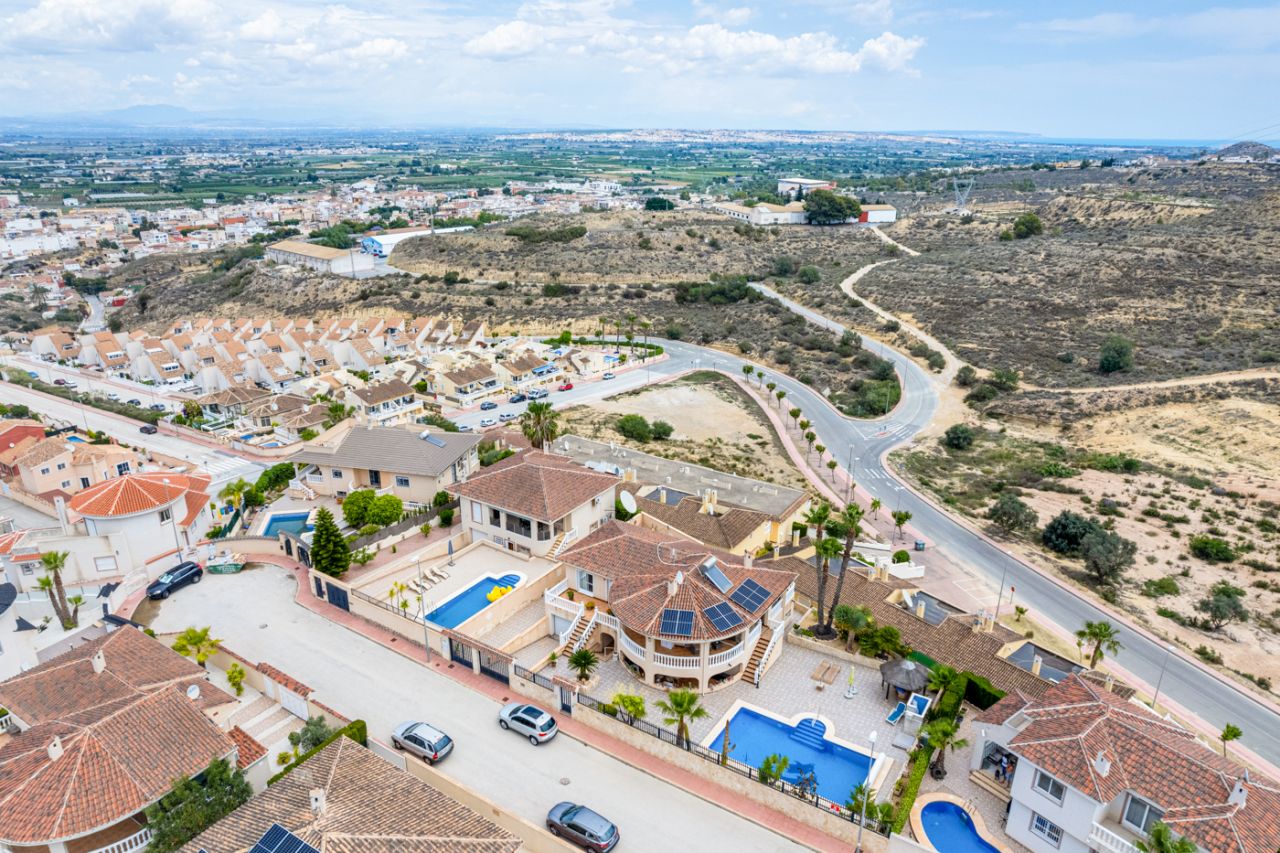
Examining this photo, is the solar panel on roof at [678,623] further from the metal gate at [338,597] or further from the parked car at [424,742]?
the metal gate at [338,597]

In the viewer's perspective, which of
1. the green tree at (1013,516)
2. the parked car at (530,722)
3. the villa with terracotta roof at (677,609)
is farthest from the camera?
the green tree at (1013,516)

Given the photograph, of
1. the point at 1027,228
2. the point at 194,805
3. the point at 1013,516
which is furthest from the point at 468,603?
the point at 1027,228

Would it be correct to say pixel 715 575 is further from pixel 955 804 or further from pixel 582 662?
pixel 955 804

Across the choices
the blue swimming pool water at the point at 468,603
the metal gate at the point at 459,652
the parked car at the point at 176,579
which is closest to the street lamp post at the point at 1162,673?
the blue swimming pool water at the point at 468,603

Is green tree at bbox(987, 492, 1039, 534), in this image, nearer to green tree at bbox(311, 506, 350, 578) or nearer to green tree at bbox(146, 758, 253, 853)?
green tree at bbox(311, 506, 350, 578)

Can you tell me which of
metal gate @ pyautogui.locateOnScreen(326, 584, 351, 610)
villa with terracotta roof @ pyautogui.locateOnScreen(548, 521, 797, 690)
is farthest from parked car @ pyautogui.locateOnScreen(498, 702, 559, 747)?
metal gate @ pyautogui.locateOnScreen(326, 584, 351, 610)

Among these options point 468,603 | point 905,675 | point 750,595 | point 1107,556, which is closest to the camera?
point 905,675

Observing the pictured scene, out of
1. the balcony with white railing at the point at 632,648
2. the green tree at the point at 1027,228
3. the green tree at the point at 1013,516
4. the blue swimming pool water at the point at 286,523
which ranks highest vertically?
the green tree at the point at 1027,228
